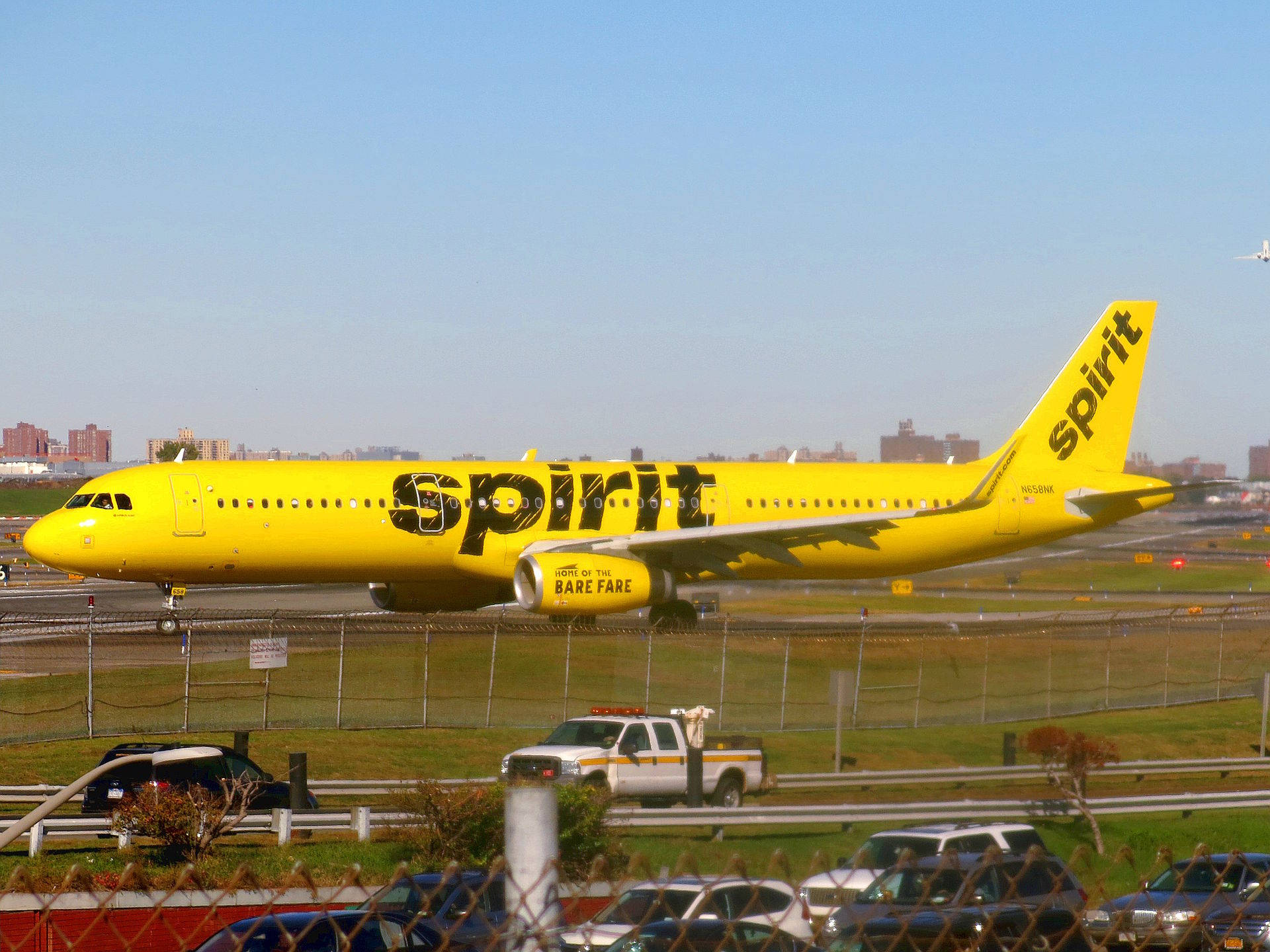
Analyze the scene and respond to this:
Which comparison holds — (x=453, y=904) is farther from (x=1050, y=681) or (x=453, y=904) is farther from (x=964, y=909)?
(x=1050, y=681)

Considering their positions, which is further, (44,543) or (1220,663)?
(44,543)

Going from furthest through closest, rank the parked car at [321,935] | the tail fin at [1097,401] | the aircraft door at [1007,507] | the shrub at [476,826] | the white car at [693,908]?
the tail fin at [1097,401] → the aircraft door at [1007,507] → the shrub at [476,826] → the parked car at [321,935] → the white car at [693,908]

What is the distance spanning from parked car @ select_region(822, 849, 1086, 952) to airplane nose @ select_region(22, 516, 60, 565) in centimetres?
2418

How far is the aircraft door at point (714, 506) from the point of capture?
1417 inches

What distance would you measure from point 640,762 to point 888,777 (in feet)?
10.8

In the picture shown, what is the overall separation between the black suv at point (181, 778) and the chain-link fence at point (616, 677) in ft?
15.0

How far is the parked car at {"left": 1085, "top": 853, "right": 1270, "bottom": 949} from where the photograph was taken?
16.3 ft

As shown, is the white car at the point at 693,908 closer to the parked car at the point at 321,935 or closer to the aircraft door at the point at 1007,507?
the parked car at the point at 321,935

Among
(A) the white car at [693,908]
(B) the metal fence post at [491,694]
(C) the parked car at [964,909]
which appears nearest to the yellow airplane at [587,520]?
(B) the metal fence post at [491,694]

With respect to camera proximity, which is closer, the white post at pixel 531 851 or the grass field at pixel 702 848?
the white post at pixel 531 851

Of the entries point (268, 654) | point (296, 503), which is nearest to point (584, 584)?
point (296, 503)

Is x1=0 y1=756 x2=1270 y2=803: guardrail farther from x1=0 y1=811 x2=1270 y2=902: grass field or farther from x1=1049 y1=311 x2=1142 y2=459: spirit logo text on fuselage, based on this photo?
x1=1049 y1=311 x2=1142 y2=459: spirit logo text on fuselage

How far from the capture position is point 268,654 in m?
25.4

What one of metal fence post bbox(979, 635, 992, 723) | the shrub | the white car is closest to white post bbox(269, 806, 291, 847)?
the shrub
